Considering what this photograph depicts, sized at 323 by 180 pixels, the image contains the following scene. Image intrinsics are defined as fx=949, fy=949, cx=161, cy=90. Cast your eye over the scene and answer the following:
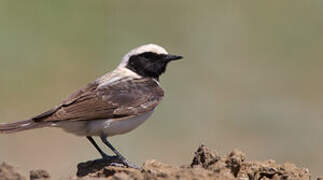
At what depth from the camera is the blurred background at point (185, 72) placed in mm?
16562

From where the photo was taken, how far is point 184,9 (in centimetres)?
2350

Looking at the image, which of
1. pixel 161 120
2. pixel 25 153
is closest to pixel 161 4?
pixel 161 120

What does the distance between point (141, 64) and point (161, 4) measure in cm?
1104

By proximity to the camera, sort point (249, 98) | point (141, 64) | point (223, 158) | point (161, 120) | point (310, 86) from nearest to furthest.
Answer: point (223, 158) → point (141, 64) → point (161, 120) → point (249, 98) → point (310, 86)

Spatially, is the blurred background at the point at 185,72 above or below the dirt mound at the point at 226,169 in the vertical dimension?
above

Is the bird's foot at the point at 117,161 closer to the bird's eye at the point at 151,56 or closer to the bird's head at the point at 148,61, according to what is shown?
the bird's head at the point at 148,61

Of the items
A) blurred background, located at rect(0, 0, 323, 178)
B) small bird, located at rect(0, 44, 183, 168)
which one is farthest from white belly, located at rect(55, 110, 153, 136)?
blurred background, located at rect(0, 0, 323, 178)

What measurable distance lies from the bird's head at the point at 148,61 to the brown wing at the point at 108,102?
0.47 meters

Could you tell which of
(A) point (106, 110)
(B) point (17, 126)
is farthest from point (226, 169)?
(B) point (17, 126)

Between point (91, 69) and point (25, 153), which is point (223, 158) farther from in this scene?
point (91, 69)

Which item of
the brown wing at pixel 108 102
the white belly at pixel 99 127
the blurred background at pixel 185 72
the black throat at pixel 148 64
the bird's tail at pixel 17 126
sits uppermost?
the blurred background at pixel 185 72

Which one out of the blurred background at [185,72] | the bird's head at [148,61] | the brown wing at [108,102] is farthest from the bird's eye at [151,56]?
the blurred background at [185,72]

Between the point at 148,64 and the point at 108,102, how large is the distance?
1316mm

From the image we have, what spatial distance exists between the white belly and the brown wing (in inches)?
2.8
